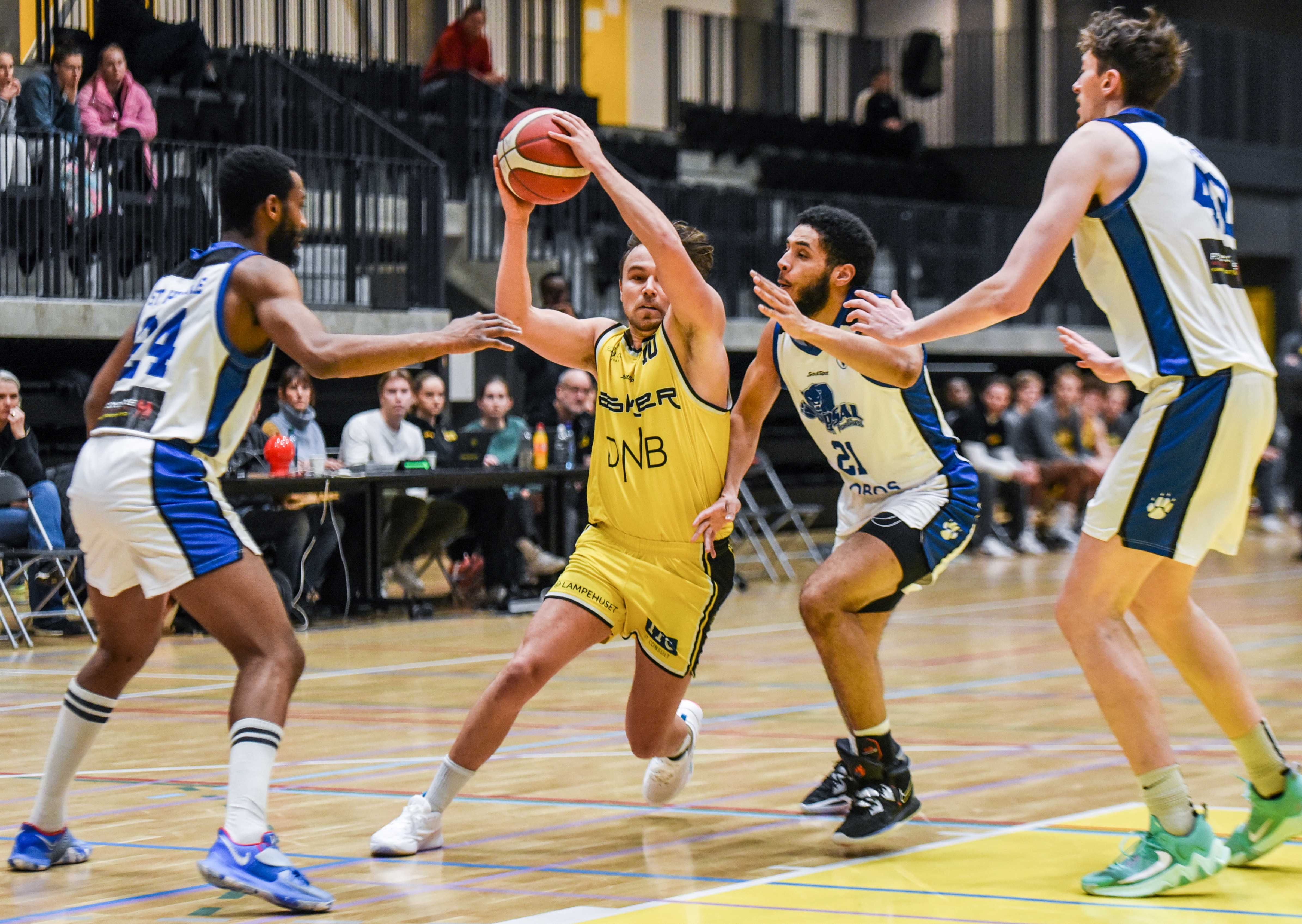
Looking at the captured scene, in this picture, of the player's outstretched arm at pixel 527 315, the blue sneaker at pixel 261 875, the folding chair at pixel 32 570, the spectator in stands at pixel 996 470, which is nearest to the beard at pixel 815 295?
the player's outstretched arm at pixel 527 315

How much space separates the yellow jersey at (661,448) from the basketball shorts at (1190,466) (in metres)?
1.06

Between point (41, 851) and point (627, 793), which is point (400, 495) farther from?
point (41, 851)

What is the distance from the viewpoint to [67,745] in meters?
4.19

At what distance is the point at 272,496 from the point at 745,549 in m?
6.35

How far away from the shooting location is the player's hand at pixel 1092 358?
4.42 m

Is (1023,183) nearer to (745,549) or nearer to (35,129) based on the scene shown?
(745,549)

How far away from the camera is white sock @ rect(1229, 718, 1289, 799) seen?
4.18 metres

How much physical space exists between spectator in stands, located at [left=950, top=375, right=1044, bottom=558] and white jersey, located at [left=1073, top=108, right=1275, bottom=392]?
35.2ft

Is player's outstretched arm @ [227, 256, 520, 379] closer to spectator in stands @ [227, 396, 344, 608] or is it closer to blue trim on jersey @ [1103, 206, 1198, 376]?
blue trim on jersey @ [1103, 206, 1198, 376]

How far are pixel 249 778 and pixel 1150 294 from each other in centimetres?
229

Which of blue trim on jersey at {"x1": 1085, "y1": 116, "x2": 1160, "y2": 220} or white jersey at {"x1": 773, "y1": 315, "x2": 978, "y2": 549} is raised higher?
blue trim on jersey at {"x1": 1085, "y1": 116, "x2": 1160, "y2": 220}

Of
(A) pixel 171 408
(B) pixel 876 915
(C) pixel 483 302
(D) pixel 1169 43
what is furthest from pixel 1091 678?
(C) pixel 483 302

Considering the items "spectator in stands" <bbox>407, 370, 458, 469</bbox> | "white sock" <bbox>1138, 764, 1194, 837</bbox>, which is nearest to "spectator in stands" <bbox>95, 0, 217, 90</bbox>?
"spectator in stands" <bbox>407, 370, 458, 469</bbox>

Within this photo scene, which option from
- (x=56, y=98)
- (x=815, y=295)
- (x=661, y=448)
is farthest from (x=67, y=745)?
(x=56, y=98)
